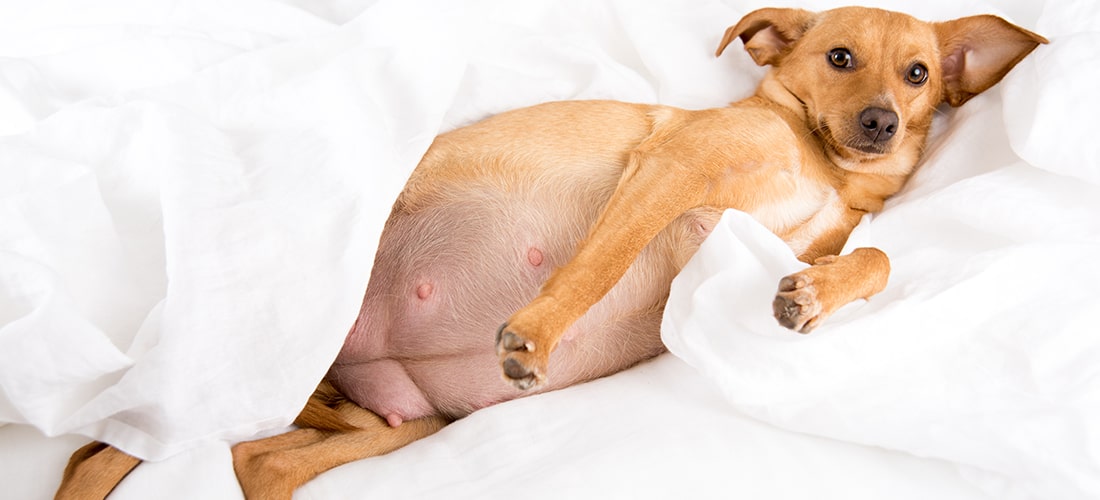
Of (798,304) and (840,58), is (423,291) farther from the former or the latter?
(840,58)

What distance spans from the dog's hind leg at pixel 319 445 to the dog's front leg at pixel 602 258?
46cm

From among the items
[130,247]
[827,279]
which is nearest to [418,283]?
[130,247]

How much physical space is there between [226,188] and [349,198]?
248mm

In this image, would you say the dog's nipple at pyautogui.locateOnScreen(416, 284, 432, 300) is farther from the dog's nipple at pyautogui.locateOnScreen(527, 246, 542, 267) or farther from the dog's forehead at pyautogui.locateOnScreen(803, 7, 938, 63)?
the dog's forehead at pyautogui.locateOnScreen(803, 7, 938, 63)

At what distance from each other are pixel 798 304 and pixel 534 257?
0.66 m

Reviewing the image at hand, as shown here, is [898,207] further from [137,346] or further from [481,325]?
[137,346]

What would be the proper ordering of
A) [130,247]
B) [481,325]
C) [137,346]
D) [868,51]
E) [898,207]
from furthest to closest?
[868,51] → [898,207] → [481,325] → [130,247] → [137,346]

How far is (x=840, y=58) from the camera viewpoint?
2.30m

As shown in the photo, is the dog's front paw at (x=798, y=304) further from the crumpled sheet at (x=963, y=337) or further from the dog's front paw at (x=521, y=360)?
the dog's front paw at (x=521, y=360)

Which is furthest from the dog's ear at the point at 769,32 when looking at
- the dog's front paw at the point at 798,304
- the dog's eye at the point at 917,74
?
the dog's front paw at the point at 798,304

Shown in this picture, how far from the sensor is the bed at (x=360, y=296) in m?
1.54

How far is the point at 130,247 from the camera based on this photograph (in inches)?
67.1

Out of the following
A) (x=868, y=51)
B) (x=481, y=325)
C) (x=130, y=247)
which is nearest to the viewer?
(x=130, y=247)

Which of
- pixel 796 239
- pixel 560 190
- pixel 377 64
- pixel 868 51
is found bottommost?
pixel 796 239
